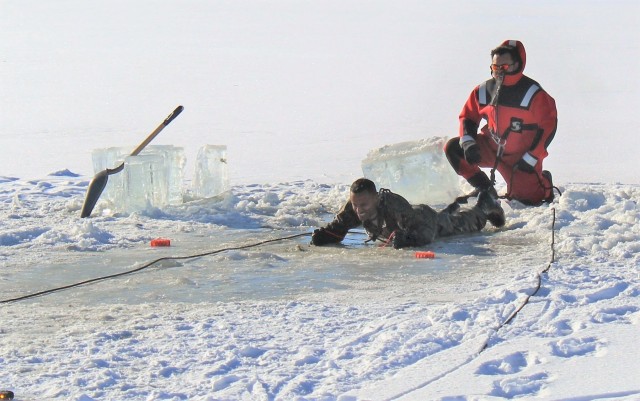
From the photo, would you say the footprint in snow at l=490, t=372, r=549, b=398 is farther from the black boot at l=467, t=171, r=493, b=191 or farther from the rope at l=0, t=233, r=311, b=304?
the black boot at l=467, t=171, r=493, b=191

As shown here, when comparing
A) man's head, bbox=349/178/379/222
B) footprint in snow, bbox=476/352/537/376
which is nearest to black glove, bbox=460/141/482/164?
man's head, bbox=349/178/379/222

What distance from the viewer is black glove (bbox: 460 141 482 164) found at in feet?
24.3

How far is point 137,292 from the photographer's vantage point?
536 centimetres

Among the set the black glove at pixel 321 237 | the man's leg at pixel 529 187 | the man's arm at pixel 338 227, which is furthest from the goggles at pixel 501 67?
the black glove at pixel 321 237

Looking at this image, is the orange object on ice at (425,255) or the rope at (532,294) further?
the orange object on ice at (425,255)

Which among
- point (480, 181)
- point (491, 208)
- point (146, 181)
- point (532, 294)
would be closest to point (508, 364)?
point (532, 294)

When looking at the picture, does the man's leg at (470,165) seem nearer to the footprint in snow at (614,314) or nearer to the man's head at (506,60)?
the man's head at (506,60)

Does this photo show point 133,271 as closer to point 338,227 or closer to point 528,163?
point 338,227

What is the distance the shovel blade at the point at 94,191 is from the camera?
7.74 m

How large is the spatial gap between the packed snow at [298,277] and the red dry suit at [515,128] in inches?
9.9

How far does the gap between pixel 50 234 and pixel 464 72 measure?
13.2 metres

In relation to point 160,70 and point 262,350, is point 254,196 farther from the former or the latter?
point 160,70

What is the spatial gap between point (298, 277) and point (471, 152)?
222 cm

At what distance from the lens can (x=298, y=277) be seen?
5.69 metres
